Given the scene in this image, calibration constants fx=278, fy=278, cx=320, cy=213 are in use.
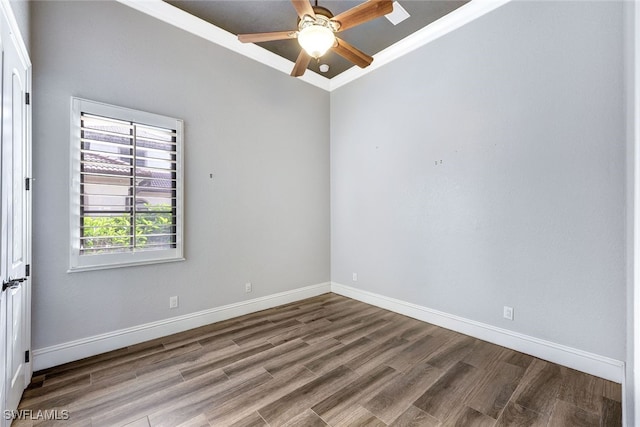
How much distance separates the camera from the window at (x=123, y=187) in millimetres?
2531

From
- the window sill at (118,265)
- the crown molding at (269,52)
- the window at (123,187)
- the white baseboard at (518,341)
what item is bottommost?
the white baseboard at (518,341)

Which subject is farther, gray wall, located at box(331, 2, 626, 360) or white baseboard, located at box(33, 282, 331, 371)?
white baseboard, located at box(33, 282, 331, 371)

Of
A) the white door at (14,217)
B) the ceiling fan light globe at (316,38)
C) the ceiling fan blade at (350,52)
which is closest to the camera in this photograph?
the white door at (14,217)

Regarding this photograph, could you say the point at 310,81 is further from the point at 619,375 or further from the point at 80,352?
the point at 619,375

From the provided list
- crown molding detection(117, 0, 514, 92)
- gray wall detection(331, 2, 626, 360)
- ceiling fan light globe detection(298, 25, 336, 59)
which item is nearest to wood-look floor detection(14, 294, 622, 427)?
gray wall detection(331, 2, 626, 360)

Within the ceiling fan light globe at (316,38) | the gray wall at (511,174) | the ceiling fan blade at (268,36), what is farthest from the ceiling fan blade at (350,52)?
the gray wall at (511,174)

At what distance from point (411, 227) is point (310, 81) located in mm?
2766

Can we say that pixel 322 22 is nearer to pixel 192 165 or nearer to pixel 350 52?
pixel 350 52

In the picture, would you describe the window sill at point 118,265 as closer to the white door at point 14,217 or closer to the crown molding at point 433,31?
the white door at point 14,217

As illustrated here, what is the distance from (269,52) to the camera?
3811 mm

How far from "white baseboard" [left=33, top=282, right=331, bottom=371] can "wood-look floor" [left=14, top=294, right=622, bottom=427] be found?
80 mm

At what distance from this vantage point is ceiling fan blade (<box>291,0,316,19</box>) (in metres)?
2.02

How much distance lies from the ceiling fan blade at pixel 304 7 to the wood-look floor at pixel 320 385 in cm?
287

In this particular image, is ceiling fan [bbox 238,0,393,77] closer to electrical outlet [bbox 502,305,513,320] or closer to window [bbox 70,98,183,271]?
window [bbox 70,98,183,271]
